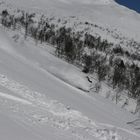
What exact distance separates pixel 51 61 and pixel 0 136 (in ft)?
39.0

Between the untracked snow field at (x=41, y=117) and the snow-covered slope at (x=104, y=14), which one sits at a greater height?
the untracked snow field at (x=41, y=117)

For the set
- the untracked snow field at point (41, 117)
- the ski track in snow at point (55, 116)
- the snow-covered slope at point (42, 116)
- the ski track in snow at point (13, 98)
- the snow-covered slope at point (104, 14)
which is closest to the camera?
the untracked snow field at point (41, 117)

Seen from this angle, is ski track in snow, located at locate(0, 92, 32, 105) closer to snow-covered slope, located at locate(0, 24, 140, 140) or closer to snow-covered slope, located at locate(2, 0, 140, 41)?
snow-covered slope, located at locate(0, 24, 140, 140)

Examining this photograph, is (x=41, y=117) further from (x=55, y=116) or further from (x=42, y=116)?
(x=55, y=116)

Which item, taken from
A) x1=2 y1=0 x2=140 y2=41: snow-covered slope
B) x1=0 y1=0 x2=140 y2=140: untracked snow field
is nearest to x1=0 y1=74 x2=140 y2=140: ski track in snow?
x1=0 y1=0 x2=140 y2=140: untracked snow field

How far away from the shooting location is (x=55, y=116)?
25.8 feet

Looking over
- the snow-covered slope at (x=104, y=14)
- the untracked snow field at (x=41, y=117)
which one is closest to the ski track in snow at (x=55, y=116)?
the untracked snow field at (x=41, y=117)

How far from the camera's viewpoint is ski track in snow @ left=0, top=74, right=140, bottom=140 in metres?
7.23

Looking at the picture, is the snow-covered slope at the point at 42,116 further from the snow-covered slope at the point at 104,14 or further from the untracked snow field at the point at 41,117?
the snow-covered slope at the point at 104,14

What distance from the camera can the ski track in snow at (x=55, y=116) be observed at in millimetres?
7230

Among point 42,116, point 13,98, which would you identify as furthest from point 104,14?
point 42,116

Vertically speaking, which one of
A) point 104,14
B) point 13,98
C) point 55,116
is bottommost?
point 104,14

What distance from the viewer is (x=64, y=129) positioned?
7133 mm

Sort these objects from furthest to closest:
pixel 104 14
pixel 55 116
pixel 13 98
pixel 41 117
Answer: pixel 104 14 → pixel 13 98 → pixel 55 116 → pixel 41 117
